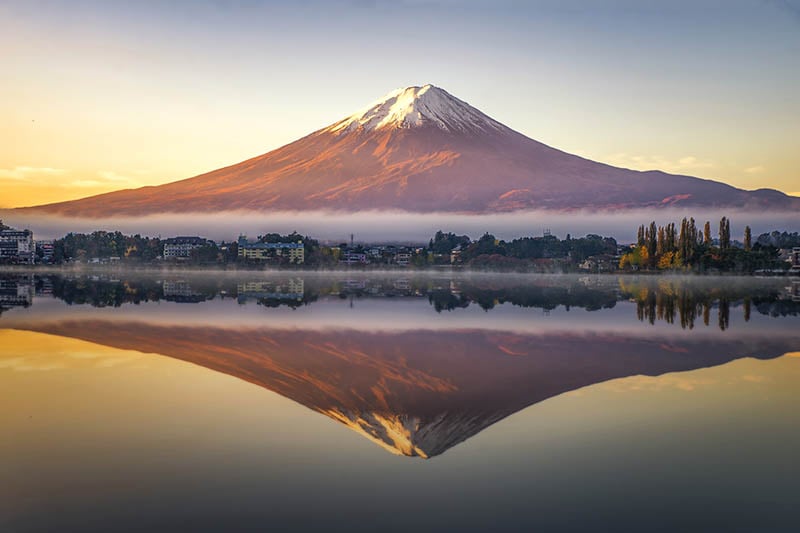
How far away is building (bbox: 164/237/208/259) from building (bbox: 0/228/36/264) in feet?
87.6

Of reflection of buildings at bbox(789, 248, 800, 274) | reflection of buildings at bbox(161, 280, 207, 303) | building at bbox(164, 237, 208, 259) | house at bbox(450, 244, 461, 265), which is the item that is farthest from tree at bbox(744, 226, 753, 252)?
building at bbox(164, 237, 208, 259)

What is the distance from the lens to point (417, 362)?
1419cm

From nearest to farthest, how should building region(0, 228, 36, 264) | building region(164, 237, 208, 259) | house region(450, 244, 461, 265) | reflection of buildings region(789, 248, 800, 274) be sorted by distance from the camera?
reflection of buildings region(789, 248, 800, 274), house region(450, 244, 461, 265), building region(0, 228, 36, 264), building region(164, 237, 208, 259)

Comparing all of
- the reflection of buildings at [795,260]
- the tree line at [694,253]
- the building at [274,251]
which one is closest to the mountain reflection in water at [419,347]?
the tree line at [694,253]

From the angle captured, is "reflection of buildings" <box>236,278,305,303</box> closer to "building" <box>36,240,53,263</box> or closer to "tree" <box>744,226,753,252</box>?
"tree" <box>744,226,753,252</box>

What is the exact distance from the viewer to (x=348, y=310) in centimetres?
2825

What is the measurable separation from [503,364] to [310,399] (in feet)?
16.5

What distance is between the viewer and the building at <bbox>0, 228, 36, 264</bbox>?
131000 millimetres

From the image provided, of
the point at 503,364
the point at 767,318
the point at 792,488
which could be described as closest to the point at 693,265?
the point at 767,318

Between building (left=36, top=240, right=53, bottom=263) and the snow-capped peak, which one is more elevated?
the snow-capped peak

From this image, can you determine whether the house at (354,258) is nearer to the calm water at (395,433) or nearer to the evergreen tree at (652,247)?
the evergreen tree at (652,247)

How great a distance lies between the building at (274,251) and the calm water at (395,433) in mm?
110075

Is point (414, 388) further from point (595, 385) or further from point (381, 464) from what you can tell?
point (381, 464)

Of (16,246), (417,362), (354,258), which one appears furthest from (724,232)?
(16,246)
